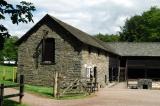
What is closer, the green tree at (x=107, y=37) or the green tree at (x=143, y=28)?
the green tree at (x=143, y=28)

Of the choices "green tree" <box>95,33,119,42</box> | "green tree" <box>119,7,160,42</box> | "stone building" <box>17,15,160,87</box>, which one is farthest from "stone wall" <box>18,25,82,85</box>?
"green tree" <box>95,33,119,42</box>

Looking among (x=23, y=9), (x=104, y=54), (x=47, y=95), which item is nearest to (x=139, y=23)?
(x=104, y=54)

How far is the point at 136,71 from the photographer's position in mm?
67875

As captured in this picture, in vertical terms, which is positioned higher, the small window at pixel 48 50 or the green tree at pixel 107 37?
the green tree at pixel 107 37

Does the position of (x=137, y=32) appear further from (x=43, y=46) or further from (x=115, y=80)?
(x=43, y=46)

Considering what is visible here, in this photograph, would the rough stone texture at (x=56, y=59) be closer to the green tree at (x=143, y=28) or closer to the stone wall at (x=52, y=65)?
the stone wall at (x=52, y=65)

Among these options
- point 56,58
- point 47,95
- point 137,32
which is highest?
point 137,32

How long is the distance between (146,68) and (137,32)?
177ft

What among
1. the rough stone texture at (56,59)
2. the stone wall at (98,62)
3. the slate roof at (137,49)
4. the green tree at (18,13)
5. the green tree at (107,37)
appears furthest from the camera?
the green tree at (107,37)

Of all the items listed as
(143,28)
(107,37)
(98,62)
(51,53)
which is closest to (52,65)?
(51,53)

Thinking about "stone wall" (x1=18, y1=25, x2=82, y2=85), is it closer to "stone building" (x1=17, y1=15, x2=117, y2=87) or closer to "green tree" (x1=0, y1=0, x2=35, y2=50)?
"stone building" (x1=17, y1=15, x2=117, y2=87)

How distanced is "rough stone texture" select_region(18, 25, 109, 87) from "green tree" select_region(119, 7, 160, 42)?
70.1 metres

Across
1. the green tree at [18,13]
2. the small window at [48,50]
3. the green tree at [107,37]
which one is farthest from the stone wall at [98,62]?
the green tree at [107,37]

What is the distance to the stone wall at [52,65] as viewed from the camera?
3997 centimetres
